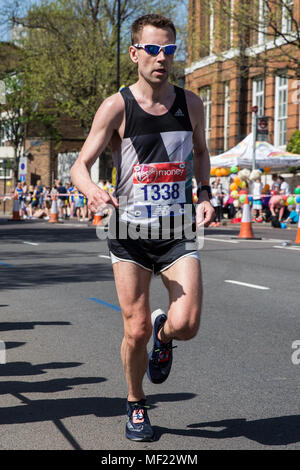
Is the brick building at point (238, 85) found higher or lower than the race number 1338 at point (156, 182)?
higher

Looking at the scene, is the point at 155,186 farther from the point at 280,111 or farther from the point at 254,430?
the point at 280,111

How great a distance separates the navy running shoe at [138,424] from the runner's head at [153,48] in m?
1.68

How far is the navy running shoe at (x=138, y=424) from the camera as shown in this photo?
425 cm

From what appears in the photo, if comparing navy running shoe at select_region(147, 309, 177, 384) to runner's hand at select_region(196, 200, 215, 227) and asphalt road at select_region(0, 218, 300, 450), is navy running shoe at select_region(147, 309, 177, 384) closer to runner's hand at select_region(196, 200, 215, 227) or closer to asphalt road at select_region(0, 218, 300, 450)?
asphalt road at select_region(0, 218, 300, 450)

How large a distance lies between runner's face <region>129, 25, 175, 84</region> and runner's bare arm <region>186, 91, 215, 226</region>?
0.76ft

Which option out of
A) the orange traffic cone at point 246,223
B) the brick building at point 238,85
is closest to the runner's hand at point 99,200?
the orange traffic cone at point 246,223

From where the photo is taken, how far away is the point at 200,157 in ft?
15.2

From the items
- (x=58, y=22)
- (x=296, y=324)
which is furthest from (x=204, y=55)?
(x=296, y=324)

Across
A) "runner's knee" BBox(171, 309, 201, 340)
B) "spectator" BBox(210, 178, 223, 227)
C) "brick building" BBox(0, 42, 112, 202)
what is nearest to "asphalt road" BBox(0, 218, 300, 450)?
"runner's knee" BBox(171, 309, 201, 340)

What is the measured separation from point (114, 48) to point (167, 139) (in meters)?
40.6

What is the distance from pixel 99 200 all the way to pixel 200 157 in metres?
0.86

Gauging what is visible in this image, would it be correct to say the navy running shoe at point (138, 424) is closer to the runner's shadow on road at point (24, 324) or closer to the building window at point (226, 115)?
the runner's shadow on road at point (24, 324)

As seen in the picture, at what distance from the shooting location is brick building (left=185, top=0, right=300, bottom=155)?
3481 cm

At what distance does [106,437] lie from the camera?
430cm
